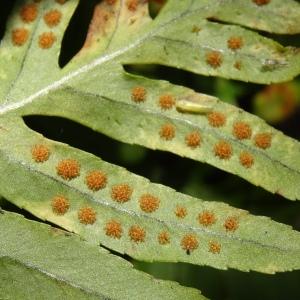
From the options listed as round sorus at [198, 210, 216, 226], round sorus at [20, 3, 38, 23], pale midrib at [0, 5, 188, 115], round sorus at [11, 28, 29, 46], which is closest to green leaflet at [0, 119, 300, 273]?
round sorus at [198, 210, 216, 226]

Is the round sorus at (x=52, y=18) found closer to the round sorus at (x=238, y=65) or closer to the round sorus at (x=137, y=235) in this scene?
the round sorus at (x=238, y=65)

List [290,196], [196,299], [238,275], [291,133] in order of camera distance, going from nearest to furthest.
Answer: [196,299]
[290,196]
[238,275]
[291,133]

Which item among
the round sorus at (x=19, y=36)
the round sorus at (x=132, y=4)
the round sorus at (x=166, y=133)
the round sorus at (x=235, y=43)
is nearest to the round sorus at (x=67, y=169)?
the round sorus at (x=166, y=133)

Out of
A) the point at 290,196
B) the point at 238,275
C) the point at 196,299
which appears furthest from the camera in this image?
the point at 238,275

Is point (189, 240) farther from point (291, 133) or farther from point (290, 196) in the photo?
point (291, 133)

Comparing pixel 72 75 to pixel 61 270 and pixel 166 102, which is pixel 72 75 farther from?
pixel 61 270

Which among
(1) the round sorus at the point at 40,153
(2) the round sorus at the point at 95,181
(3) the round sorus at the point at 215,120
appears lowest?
(2) the round sorus at the point at 95,181

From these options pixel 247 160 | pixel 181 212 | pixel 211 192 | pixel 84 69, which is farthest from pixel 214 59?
pixel 211 192

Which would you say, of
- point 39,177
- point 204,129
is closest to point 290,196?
point 204,129
